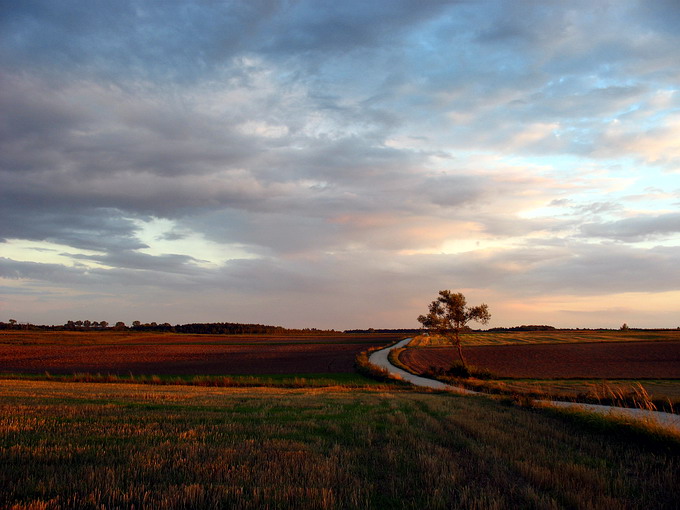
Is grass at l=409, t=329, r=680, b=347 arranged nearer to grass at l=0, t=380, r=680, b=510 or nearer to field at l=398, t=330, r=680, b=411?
field at l=398, t=330, r=680, b=411

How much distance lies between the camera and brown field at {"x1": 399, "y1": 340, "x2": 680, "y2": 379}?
179ft

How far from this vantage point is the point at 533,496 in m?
5.67

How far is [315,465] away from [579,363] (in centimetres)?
7408

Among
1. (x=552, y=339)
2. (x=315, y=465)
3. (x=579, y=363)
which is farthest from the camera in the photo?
(x=552, y=339)

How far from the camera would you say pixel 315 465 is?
21.8ft

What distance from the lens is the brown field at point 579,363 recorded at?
54562 mm

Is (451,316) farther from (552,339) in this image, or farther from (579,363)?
(552,339)

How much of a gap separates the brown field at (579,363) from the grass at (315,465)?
49.6 m

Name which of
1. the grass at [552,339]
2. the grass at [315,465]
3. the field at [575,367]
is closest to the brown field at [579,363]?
the field at [575,367]

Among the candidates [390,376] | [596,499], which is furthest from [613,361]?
[596,499]

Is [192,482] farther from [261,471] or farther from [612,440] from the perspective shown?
[612,440]

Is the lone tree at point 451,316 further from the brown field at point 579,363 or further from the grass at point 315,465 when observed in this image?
the grass at point 315,465

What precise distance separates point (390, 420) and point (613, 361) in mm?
72721

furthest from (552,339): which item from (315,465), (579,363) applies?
(315,465)
